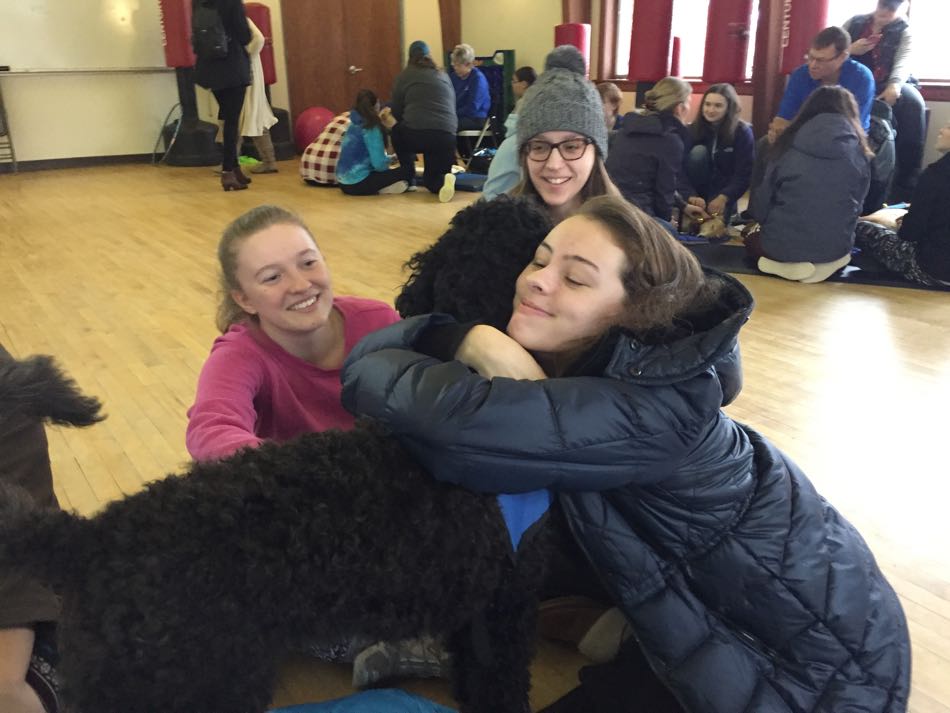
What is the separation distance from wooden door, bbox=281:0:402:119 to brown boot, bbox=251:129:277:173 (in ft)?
6.76

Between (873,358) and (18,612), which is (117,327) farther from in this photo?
(873,358)

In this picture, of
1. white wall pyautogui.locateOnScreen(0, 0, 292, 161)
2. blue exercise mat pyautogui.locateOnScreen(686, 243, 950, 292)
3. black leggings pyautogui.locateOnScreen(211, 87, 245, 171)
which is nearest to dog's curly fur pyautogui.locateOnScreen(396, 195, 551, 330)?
blue exercise mat pyautogui.locateOnScreen(686, 243, 950, 292)

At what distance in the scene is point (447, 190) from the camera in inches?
260

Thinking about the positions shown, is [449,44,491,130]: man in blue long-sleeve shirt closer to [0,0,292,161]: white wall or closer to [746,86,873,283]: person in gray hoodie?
[0,0,292,161]: white wall

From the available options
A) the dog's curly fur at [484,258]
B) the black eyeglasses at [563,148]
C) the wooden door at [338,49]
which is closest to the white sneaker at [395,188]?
the wooden door at [338,49]

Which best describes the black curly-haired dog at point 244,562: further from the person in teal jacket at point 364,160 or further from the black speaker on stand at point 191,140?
the black speaker on stand at point 191,140

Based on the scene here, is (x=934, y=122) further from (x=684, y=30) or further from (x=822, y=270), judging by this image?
(x=684, y=30)

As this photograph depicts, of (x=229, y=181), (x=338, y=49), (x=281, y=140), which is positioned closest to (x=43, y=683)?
(x=229, y=181)

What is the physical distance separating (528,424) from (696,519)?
37 centimetres

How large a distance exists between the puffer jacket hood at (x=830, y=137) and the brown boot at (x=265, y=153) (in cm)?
587

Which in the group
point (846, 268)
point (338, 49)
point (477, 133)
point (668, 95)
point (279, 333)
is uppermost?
point (338, 49)

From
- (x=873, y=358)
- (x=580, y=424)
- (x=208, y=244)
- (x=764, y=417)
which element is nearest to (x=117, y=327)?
(x=208, y=244)

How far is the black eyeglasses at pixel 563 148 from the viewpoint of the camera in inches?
84.3

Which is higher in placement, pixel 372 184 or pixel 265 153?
pixel 265 153
